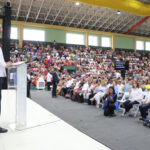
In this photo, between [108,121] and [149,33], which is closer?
[108,121]

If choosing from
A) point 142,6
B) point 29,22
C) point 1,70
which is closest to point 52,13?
point 29,22

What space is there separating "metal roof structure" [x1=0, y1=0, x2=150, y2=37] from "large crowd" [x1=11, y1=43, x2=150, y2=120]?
2.88 metres

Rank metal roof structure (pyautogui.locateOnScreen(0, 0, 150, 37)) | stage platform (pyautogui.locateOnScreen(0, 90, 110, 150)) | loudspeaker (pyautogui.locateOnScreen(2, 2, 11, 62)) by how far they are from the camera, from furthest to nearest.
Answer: metal roof structure (pyautogui.locateOnScreen(0, 0, 150, 37)), loudspeaker (pyautogui.locateOnScreen(2, 2, 11, 62)), stage platform (pyautogui.locateOnScreen(0, 90, 110, 150))

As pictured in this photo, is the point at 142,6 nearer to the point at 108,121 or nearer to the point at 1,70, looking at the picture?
the point at 108,121

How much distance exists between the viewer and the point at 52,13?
700 inches

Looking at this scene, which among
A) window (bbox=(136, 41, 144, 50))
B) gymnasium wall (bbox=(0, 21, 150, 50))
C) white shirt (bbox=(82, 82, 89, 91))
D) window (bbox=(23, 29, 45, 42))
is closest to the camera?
white shirt (bbox=(82, 82, 89, 91))

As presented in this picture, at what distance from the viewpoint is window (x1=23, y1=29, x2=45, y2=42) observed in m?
18.0

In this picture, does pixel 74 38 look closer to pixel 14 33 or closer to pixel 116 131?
pixel 14 33

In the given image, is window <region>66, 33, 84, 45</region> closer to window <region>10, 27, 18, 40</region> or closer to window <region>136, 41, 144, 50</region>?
window <region>10, 27, 18, 40</region>

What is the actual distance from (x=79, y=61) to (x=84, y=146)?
15.0 m

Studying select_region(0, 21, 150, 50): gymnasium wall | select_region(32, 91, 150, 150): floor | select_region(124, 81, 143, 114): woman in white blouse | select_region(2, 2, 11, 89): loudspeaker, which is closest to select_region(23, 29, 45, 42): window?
select_region(0, 21, 150, 50): gymnasium wall

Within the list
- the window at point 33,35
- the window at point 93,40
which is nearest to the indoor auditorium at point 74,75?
the window at point 93,40

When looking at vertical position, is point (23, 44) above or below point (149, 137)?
above

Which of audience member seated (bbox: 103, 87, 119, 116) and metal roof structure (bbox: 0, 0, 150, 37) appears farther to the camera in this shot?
metal roof structure (bbox: 0, 0, 150, 37)
